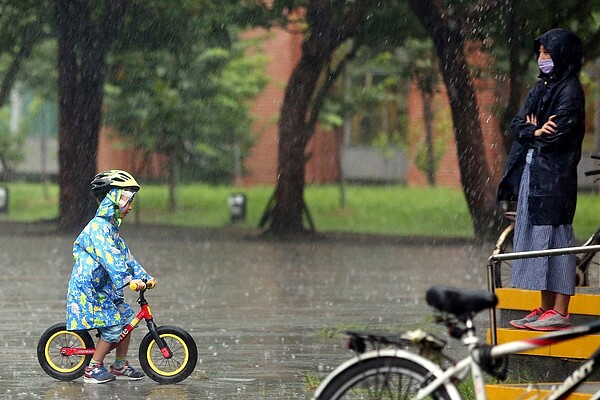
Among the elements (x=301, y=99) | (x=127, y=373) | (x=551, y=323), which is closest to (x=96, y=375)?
(x=127, y=373)

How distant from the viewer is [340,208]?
38281 mm

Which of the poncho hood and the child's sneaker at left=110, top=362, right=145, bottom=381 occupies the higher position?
the poncho hood

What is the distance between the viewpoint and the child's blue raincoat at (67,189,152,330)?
9.12 m

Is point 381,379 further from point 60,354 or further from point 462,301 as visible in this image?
point 60,354

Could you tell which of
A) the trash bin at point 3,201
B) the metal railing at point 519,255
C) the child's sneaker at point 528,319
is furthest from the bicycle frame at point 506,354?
the trash bin at point 3,201

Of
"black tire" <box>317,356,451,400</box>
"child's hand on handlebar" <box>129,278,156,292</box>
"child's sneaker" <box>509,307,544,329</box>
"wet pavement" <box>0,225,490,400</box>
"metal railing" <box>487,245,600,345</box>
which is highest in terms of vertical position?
"metal railing" <box>487,245,600,345</box>

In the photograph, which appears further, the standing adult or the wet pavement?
the wet pavement

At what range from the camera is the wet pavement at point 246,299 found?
374 inches

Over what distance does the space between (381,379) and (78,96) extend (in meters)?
24.8

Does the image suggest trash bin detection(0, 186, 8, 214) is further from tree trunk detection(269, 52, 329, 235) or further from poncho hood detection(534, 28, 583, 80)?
poncho hood detection(534, 28, 583, 80)

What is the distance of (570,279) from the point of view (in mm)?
8469

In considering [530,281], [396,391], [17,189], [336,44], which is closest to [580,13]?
[336,44]

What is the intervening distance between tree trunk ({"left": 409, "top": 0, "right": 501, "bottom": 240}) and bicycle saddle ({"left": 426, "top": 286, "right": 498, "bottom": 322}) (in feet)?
63.8

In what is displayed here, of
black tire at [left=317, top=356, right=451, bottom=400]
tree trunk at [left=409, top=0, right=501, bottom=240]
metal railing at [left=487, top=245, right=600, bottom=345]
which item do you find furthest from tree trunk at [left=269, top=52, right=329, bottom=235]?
black tire at [left=317, top=356, right=451, bottom=400]
